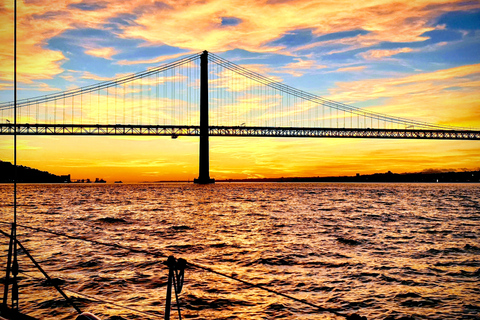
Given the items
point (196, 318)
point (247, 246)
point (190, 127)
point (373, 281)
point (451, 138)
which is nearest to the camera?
→ point (196, 318)

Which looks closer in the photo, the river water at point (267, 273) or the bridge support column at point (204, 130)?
the river water at point (267, 273)

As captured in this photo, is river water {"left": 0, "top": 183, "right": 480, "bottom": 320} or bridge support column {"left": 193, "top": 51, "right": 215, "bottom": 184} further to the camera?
bridge support column {"left": 193, "top": 51, "right": 215, "bottom": 184}

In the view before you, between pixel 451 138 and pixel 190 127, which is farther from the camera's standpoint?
pixel 451 138

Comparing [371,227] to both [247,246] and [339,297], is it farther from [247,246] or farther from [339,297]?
[339,297]

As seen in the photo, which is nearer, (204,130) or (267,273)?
(267,273)

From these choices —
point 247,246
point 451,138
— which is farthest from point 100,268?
point 451,138

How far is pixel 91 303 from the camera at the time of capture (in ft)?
31.6

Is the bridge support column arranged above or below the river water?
above

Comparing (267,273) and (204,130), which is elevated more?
(204,130)

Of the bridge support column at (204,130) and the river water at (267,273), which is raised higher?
the bridge support column at (204,130)

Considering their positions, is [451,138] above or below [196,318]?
above

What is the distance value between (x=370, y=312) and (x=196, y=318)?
3890 mm

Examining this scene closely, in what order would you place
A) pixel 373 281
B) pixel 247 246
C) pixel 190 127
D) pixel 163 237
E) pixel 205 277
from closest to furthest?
pixel 373 281 → pixel 205 277 → pixel 247 246 → pixel 163 237 → pixel 190 127

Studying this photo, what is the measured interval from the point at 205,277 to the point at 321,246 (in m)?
7.02
